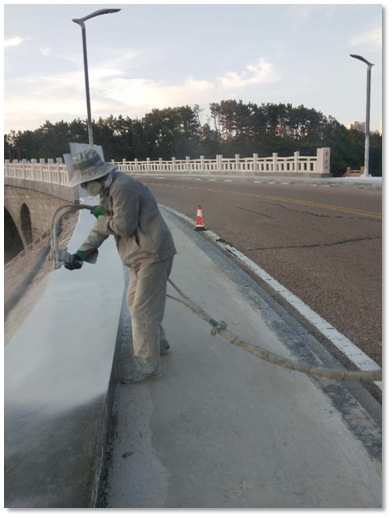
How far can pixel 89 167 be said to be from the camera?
3.39m

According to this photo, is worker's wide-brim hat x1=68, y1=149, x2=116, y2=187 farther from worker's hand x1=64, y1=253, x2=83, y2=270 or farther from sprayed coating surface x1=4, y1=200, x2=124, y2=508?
sprayed coating surface x1=4, y1=200, x2=124, y2=508

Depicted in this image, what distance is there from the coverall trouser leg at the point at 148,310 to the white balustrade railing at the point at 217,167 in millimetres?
10951

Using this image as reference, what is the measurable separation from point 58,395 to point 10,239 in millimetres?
42416

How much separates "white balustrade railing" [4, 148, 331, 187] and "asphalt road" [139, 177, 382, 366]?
193 inches

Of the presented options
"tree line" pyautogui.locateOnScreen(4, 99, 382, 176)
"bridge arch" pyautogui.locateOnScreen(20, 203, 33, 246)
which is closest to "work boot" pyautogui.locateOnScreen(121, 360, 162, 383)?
"bridge arch" pyautogui.locateOnScreen(20, 203, 33, 246)

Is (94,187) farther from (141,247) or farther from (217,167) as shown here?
(217,167)

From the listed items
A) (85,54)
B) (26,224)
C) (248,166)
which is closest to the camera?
(85,54)

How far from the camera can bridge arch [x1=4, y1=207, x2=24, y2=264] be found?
40.1m

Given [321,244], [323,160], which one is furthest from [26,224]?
[321,244]

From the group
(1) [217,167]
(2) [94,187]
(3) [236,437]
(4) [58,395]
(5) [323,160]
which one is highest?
(1) [217,167]

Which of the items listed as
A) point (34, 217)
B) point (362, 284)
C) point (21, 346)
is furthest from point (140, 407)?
point (34, 217)

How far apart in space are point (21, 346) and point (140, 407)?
122cm

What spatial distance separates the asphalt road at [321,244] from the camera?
211 inches

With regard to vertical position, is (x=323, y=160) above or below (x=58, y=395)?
above
